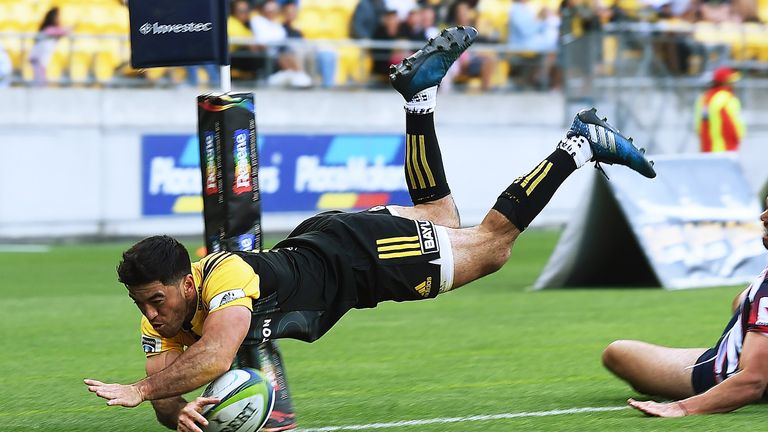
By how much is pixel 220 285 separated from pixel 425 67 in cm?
212

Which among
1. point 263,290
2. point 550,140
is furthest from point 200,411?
point 550,140

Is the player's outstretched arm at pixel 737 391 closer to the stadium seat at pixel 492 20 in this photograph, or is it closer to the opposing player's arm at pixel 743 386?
the opposing player's arm at pixel 743 386

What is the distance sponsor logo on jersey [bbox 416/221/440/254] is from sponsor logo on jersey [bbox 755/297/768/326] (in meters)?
1.68

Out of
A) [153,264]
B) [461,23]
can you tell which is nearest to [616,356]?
[153,264]

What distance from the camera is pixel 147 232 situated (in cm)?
1862

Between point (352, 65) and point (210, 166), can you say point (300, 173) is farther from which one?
point (210, 166)

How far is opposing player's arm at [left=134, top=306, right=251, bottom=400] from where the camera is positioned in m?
5.42

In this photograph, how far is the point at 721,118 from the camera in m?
15.6

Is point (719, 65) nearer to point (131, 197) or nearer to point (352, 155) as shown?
point (352, 155)

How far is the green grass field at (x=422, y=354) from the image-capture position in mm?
6570

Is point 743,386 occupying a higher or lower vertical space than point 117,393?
lower

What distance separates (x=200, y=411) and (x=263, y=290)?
64cm

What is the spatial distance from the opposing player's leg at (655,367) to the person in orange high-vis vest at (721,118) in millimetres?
9412

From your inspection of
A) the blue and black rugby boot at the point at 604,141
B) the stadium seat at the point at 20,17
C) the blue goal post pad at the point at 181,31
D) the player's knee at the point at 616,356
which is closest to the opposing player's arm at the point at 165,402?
the blue goal post pad at the point at 181,31
